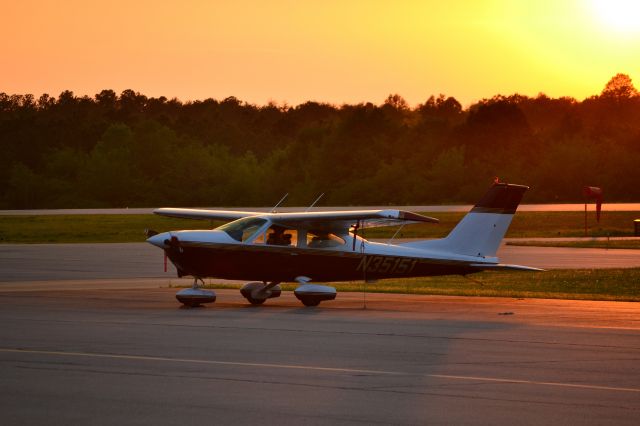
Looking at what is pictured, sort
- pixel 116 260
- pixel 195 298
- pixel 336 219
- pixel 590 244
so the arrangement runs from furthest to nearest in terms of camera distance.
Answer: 1. pixel 590 244
2. pixel 116 260
3. pixel 195 298
4. pixel 336 219

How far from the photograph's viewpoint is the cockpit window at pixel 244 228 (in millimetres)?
20844

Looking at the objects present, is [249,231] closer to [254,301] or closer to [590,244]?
[254,301]

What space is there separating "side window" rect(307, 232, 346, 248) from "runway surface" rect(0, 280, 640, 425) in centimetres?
119

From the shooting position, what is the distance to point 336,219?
20.6 m

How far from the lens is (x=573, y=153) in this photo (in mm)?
93688

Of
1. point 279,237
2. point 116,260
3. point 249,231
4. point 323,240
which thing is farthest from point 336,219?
point 116,260


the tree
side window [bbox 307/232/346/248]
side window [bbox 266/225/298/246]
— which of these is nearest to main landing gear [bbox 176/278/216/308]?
side window [bbox 266/225/298/246]

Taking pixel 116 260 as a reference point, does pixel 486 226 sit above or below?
above

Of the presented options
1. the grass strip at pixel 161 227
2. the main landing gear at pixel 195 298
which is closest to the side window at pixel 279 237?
the main landing gear at pixel 195 298

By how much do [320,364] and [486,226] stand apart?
882cm

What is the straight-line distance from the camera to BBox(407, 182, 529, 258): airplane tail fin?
2148 centimetres

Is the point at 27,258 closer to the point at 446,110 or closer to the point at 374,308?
the point at 374,308

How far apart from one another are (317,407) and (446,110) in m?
127

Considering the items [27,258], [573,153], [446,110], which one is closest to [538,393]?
[27,258]
